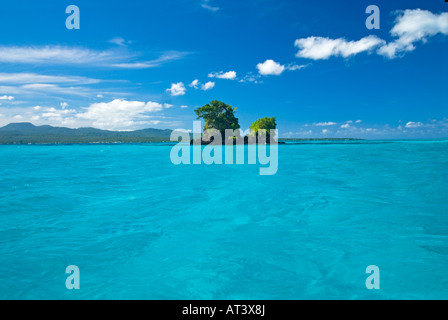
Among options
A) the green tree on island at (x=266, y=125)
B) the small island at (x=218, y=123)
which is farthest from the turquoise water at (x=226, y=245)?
the green tree on island at (x=266, y=125)

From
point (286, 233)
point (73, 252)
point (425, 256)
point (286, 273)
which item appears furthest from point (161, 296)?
point (425, 256)

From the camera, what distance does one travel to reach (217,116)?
87.1 m

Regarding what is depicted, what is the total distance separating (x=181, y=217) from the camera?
1090cm

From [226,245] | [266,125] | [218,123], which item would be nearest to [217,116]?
[218,123]

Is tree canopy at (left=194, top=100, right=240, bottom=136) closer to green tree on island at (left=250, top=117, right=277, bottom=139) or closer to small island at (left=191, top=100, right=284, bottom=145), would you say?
small island at (left=191, top=100, right=284, bottom=145)

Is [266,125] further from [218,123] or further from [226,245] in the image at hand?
[226,245]

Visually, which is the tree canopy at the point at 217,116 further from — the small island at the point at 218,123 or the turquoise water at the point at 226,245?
the turquoise water at the point at 226,245

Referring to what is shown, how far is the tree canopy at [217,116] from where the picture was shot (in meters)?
86.6

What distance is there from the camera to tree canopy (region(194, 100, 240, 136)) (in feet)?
284

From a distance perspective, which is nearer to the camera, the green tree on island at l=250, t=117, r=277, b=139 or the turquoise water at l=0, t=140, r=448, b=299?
the turquoise water at l=0, t=140, r=448, b=299

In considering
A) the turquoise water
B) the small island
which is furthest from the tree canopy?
the turquoise water

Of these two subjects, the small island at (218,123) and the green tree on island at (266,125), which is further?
the green tree on island at (266,125)

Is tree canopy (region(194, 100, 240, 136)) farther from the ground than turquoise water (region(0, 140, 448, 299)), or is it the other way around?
tree canopy (region(194, 100, 240, 136))

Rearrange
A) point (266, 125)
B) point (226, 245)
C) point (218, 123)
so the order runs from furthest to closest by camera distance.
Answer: point (266, 125)
point (218, 123)
point (226, 245)
